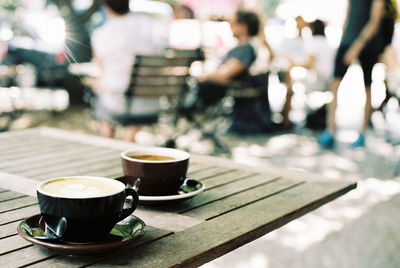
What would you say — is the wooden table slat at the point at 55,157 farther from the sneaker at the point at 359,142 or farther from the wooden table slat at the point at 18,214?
the sneaker at the point at 359,142

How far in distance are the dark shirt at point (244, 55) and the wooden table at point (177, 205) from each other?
334cm

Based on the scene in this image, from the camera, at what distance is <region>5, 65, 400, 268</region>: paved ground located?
2545 mm

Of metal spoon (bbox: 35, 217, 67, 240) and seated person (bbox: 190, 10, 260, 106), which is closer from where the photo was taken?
metal spoon (bbox: 35, 217, 67, 240)

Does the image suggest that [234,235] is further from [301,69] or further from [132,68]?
[301,69]

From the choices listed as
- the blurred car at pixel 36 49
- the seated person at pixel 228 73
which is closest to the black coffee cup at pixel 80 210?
the seated person at pixel 228 73

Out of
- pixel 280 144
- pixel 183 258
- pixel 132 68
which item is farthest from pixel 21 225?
pixel 280 144

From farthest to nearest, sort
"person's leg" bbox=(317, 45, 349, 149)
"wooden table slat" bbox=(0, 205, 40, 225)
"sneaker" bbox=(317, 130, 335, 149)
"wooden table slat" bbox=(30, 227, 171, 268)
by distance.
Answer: "sneaker" bbox=(317, 130, 335, 149)
"person's leg" bbox=(317, 45, 349, 149)
"wooden table slat" bbox=(0, 205, 40, 225)
"wooden table slat" bbox=(30, 227, 171, 268)

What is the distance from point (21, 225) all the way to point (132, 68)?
3081 millimetres

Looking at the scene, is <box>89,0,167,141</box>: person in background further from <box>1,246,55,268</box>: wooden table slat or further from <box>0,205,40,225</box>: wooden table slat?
<box>1,246,55,268</box>: wooden table slat

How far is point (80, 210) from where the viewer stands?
0.81 meters

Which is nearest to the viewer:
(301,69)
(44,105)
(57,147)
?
(57,147)

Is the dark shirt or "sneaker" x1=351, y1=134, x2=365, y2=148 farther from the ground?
the dark shirt

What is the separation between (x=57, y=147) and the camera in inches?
70.7

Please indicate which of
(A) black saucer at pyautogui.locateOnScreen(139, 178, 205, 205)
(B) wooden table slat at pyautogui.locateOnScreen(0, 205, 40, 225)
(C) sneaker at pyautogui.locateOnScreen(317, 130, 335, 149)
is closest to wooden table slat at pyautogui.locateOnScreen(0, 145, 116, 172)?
(B) wooden table slat at pyautogui.locateOnScreen(0, 205, 40, 225)
